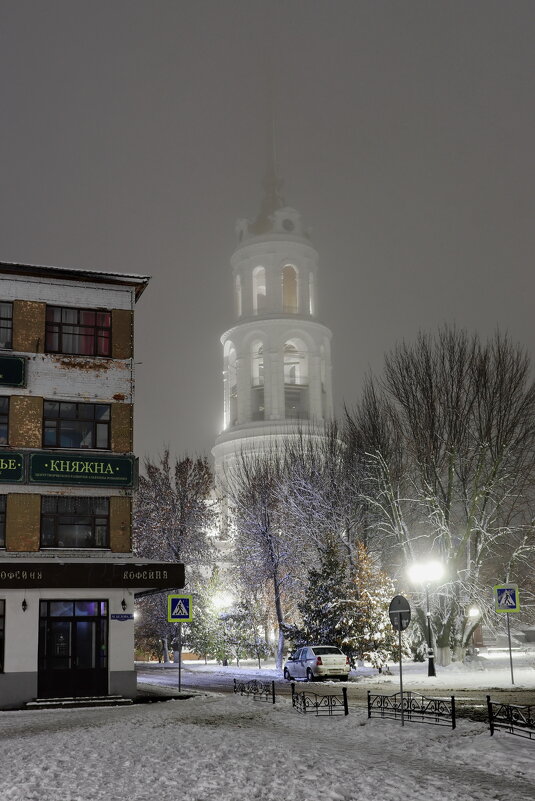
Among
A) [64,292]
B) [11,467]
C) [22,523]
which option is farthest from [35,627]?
[64,292]

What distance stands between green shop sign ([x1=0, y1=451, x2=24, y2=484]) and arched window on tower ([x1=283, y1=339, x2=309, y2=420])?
251 feet

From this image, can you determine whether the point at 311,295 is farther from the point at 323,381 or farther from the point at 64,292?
the point at 64,292

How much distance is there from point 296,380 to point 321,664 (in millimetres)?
75229

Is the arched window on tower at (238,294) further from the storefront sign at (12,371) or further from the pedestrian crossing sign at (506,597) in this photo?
the pedestrian crossing sign at (506,597)

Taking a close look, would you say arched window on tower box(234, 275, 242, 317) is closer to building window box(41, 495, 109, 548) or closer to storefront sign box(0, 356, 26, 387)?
storefront sign box(0, 356, 26, 387)

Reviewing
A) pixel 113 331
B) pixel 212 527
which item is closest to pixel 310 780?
pixel 113 331

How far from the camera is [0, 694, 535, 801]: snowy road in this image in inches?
534

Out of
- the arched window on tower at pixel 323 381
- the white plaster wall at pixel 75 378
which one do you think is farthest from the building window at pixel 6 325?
the arched window on tower at pixel 323 381

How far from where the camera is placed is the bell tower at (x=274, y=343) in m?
107

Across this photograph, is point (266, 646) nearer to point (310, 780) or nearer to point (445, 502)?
point (445, 502)

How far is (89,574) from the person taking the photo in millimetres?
31156

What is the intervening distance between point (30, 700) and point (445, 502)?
70.6 ft

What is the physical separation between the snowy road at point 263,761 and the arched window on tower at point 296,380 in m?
86.6

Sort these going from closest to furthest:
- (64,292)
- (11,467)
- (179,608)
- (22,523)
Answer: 1. (179,608)
2. (22,523)
3. (11,467)
4. (64,292)
